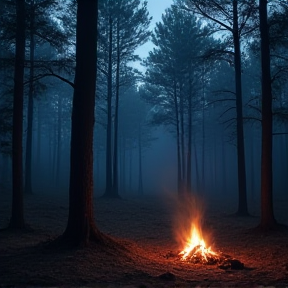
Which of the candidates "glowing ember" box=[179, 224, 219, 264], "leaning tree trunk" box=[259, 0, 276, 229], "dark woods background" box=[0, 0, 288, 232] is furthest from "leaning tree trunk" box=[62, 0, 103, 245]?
"leaning tree trunk" box=[259, 0, 276, 229]

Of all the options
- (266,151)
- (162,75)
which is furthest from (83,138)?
(162,75)

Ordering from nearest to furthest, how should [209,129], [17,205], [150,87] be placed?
[17,205]
[150,87]
[209,129]

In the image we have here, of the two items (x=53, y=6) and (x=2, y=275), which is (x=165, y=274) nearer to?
(x=2, y=275)

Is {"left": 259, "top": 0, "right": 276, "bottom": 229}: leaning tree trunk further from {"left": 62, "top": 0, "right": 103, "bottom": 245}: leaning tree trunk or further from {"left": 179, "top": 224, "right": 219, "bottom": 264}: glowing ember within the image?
{"left": 62, "top": 0, "right": 103, "bottom": 245}: leaning tree trunk

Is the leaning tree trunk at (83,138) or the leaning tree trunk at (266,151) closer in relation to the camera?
the leaning tree trunk at (83,138)

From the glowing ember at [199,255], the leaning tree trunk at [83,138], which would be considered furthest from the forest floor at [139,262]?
the leaning tree trunk at [83,138]

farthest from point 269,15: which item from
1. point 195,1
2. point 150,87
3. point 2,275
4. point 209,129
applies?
point 209,129

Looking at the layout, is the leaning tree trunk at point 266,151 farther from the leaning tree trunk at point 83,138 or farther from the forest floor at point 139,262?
the leaning tree trunk at point 83,138

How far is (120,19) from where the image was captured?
25.2m

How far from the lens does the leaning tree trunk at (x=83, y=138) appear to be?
8.17 metres

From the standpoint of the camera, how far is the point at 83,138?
8.30m

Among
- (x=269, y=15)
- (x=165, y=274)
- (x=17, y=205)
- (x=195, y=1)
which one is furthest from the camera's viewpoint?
(x=195, y=1)

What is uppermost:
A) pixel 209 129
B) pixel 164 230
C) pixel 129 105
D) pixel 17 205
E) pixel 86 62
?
pixel 129 105

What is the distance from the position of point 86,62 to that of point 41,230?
20.6ft
